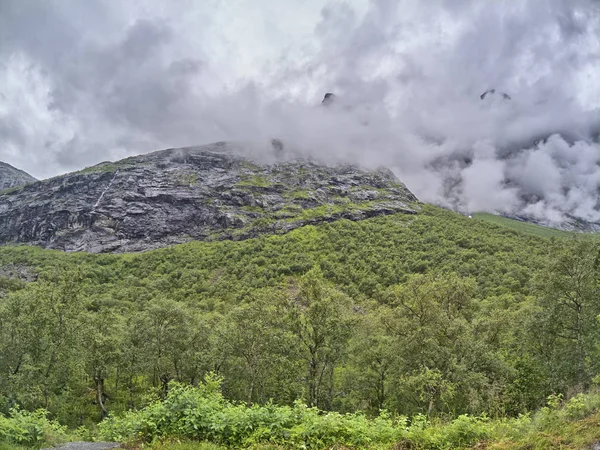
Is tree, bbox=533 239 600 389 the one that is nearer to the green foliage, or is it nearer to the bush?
the bush

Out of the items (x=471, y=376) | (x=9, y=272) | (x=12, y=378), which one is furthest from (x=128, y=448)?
(x=9, y=272)

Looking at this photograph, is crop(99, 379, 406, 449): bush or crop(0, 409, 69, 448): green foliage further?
crop(0, 409, 69, 448): green foliage

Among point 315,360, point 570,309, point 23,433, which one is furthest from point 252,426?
point 570,309

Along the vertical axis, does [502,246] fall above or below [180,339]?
above

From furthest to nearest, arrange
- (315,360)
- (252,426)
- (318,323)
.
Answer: (315,360)
(318,323)
(252,426)

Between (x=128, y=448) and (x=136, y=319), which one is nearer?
(x=128, y=448)

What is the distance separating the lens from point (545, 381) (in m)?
30.7

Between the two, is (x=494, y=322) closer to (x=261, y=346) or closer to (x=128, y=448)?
(x=261, y=346)

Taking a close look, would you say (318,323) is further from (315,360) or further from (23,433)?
(23,433)

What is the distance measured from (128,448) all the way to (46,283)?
29785mm

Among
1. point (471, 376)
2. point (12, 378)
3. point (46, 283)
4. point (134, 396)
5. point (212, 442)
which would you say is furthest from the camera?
point (134, 396)

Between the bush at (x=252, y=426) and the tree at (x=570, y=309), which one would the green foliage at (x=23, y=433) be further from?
the tree at (x=570, y=309)

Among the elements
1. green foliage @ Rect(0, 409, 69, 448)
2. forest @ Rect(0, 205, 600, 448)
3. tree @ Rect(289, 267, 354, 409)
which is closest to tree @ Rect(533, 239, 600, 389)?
forest @ Rect(0, 205, 600, 448)

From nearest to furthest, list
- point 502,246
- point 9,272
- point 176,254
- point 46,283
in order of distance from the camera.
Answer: point 46,283
point 502,246
point 9,272
point 176,254
